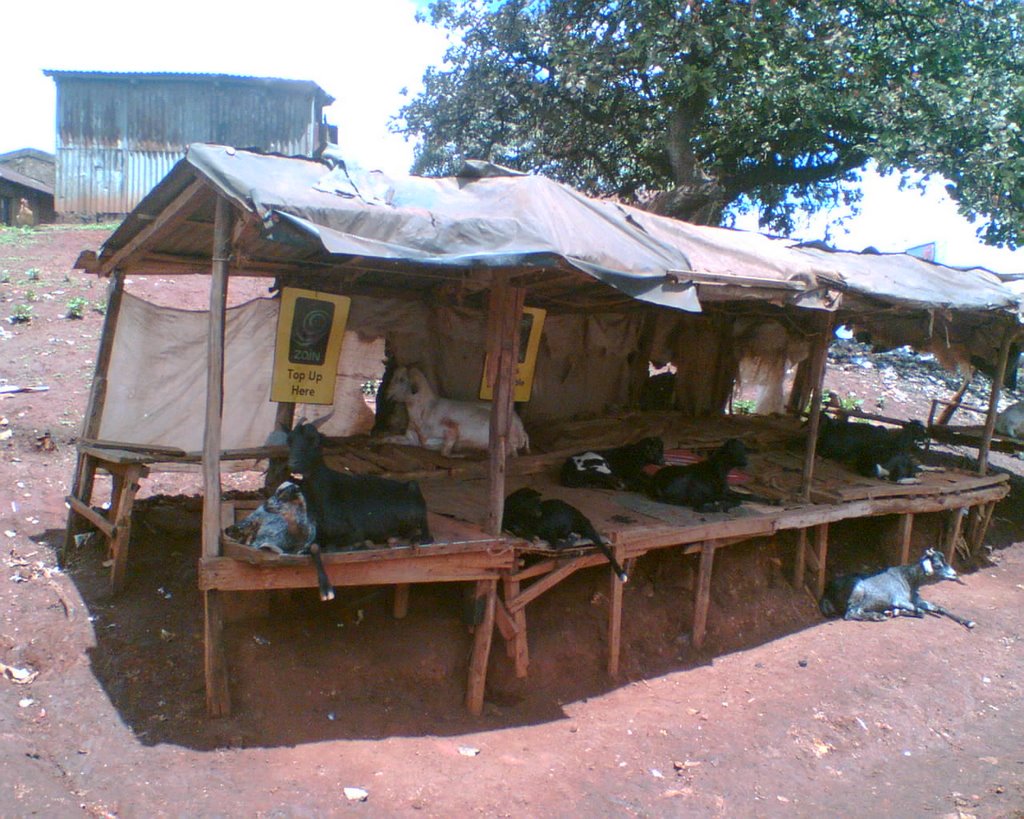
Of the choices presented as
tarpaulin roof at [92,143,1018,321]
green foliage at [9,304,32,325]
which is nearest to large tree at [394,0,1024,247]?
tarpaulin roof at [92,143,1018,321]

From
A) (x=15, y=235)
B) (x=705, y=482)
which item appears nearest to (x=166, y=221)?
(x=705, y=482)

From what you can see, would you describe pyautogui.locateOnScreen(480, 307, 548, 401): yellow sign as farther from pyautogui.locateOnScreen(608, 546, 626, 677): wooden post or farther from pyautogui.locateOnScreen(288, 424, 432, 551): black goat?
pyautogui.locateOnScreen(288, 424, 432, 551): black goat

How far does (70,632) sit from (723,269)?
529 centimetres

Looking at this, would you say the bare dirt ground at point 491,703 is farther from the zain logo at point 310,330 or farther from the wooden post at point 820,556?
the zain logo at point 310,330

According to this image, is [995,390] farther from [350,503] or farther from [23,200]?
[23,200]

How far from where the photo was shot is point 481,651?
17.7ft

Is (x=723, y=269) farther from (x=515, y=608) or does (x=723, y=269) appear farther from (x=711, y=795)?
(x=711, y=795)

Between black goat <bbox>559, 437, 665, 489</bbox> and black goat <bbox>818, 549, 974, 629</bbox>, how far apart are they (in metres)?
2.18

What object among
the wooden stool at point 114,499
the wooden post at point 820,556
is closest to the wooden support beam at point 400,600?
the wooden stool at point 114,499

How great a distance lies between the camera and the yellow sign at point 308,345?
5809 mm

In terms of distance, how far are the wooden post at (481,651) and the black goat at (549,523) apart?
46 cm

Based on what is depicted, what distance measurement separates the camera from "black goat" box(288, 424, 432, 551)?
15.4ft

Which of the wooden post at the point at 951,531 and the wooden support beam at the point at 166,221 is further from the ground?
the wooden support beam at the point at 166,221

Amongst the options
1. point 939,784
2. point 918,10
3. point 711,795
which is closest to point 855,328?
point 918,10
